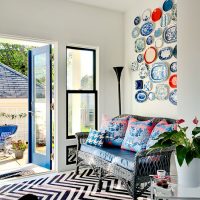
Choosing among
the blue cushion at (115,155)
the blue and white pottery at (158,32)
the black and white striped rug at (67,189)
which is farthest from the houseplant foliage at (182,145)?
the blue and white pottery at (158,32)

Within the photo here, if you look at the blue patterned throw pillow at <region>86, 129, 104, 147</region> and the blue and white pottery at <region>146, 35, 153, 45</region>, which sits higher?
the blue and white pottery at <region>146, 35, 153, 45</region>

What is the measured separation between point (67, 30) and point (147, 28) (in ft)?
4.13

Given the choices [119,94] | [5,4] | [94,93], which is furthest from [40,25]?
[119,94]

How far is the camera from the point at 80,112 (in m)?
4.15

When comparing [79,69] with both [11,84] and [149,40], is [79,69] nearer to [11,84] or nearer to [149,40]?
[149,40]

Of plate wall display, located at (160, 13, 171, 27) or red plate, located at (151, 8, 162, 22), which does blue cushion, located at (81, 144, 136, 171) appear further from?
red plate, located at (151, 8, 162, 22)

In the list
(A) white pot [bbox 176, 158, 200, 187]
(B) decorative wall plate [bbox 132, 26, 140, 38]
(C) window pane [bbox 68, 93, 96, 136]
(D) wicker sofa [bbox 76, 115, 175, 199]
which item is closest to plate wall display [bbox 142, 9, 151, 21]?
(B) decorative wall plate [bbox 132, 26, 140, 38]

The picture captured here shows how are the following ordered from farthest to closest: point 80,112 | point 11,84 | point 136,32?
1. point 11,84
2. point 80,112
3. point 136,32

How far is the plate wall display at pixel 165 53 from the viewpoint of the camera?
3.41 meters

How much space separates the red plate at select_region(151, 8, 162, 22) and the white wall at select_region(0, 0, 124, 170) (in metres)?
0.78

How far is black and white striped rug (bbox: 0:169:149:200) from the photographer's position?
2910 millimetres

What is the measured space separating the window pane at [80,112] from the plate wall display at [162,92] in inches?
45.6

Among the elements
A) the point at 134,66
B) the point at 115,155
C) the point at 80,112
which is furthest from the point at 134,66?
the point at 115,155

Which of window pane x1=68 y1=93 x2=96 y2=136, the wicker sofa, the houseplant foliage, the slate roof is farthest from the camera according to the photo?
the slate roof
